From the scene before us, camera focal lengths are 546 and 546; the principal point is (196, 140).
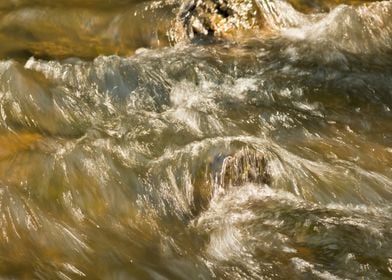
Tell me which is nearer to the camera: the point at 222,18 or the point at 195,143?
the point at 195,143

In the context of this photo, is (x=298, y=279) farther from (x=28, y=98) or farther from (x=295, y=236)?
(x=28, y=98)

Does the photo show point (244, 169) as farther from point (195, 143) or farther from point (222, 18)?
point (222, 18)

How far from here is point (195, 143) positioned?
17.0 feet

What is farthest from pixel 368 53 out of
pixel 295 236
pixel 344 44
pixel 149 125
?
pixel 295 236

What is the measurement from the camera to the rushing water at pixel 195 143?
13.5 ft

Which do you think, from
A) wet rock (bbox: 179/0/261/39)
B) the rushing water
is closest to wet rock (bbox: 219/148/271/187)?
the rushing water

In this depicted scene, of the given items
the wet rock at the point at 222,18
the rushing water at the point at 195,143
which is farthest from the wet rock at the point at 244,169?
the wet rock at the point at 222,18

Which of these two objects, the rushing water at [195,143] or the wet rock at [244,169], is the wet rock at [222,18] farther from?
the wet rock at [244,169]

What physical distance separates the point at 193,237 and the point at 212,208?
0.35 m

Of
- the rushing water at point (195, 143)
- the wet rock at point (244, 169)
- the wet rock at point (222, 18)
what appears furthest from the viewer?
the wet rock at point (222, 18)

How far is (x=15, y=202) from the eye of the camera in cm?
443

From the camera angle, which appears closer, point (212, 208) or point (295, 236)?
point (295, 236)

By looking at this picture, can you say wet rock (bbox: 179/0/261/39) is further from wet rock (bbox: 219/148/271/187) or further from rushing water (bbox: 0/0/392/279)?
wet rock (bbox: 219/148/271/187)

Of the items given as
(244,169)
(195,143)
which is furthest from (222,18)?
(244,169)
